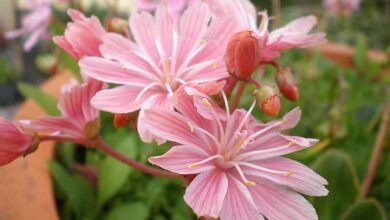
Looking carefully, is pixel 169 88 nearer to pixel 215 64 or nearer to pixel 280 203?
pixel 215 64

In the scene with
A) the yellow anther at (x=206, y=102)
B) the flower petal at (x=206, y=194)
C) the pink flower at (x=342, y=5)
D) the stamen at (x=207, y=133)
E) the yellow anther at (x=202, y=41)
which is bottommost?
the pink flower at (x=342, y=5)

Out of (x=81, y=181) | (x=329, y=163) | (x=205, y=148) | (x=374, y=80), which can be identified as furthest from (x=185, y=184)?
(x=374, y=80)

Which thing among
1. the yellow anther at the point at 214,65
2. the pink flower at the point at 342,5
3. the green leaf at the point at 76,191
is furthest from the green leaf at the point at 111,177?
the pink flower at the point at 342,5

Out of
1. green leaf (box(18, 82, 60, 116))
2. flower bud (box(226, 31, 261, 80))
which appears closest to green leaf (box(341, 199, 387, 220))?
flower bud (box(226, 31, 261, 80))

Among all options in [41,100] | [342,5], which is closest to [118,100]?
[41,100]

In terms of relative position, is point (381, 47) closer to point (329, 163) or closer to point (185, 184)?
point (329, 163)

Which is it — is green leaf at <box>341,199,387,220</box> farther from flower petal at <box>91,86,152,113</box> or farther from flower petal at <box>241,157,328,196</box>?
flower petal at <box>91,86,152,113</box>

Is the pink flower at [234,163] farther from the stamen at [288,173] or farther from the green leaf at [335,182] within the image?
the green leaf at [335,182]

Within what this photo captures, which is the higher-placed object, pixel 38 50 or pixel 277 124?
pixel 277 124
